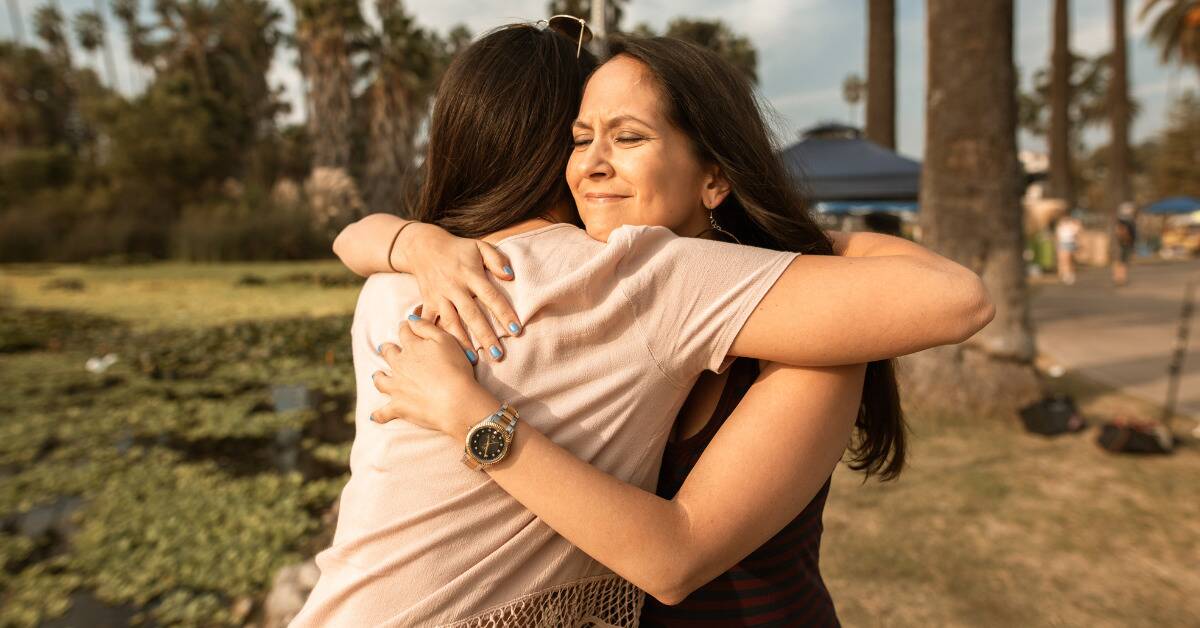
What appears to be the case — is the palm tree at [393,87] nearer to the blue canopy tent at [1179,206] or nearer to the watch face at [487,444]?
the watch face at [487,444]

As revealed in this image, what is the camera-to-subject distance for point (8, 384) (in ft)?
24.9

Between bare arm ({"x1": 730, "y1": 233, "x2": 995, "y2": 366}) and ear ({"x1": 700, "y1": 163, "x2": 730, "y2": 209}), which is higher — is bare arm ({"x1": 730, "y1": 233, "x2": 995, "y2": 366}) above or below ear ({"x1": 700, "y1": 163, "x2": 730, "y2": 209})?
below

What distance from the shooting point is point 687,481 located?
111cm

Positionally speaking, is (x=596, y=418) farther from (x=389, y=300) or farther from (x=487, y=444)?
(x=389, y=300)

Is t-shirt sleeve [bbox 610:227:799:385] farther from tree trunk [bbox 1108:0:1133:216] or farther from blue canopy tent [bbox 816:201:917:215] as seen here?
tree trunk [bbox 1108:0:1133:216]

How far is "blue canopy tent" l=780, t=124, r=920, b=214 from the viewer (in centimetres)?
789

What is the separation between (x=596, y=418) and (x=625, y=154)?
53cm

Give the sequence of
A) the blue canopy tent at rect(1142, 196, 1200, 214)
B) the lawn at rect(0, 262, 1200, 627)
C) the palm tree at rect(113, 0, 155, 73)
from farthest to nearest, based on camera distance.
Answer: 1. the palm tree at rect(113, 0, 155, 73)
2. the blue canopy tent at rect(1142, 196, 1200, 214)
3. the lawn at rect(0, 262, 1200, 627)

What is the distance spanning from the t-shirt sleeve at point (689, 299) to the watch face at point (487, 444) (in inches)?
10.0

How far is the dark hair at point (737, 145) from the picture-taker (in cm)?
137

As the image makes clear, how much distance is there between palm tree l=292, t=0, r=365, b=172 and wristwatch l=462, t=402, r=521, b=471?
90.5ft

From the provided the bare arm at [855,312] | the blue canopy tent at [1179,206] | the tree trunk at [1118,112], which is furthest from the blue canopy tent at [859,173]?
the blue canopy tent at [1179,206]

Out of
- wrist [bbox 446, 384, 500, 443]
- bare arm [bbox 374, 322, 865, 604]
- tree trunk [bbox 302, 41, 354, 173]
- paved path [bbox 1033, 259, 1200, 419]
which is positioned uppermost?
tree trunk [bbox 302, 41, 354, 173]

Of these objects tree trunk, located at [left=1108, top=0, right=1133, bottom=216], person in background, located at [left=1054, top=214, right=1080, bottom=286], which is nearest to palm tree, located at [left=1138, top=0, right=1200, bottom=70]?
tree trunk, located at [left=1108, top=0, right=1133, bottom=216]
